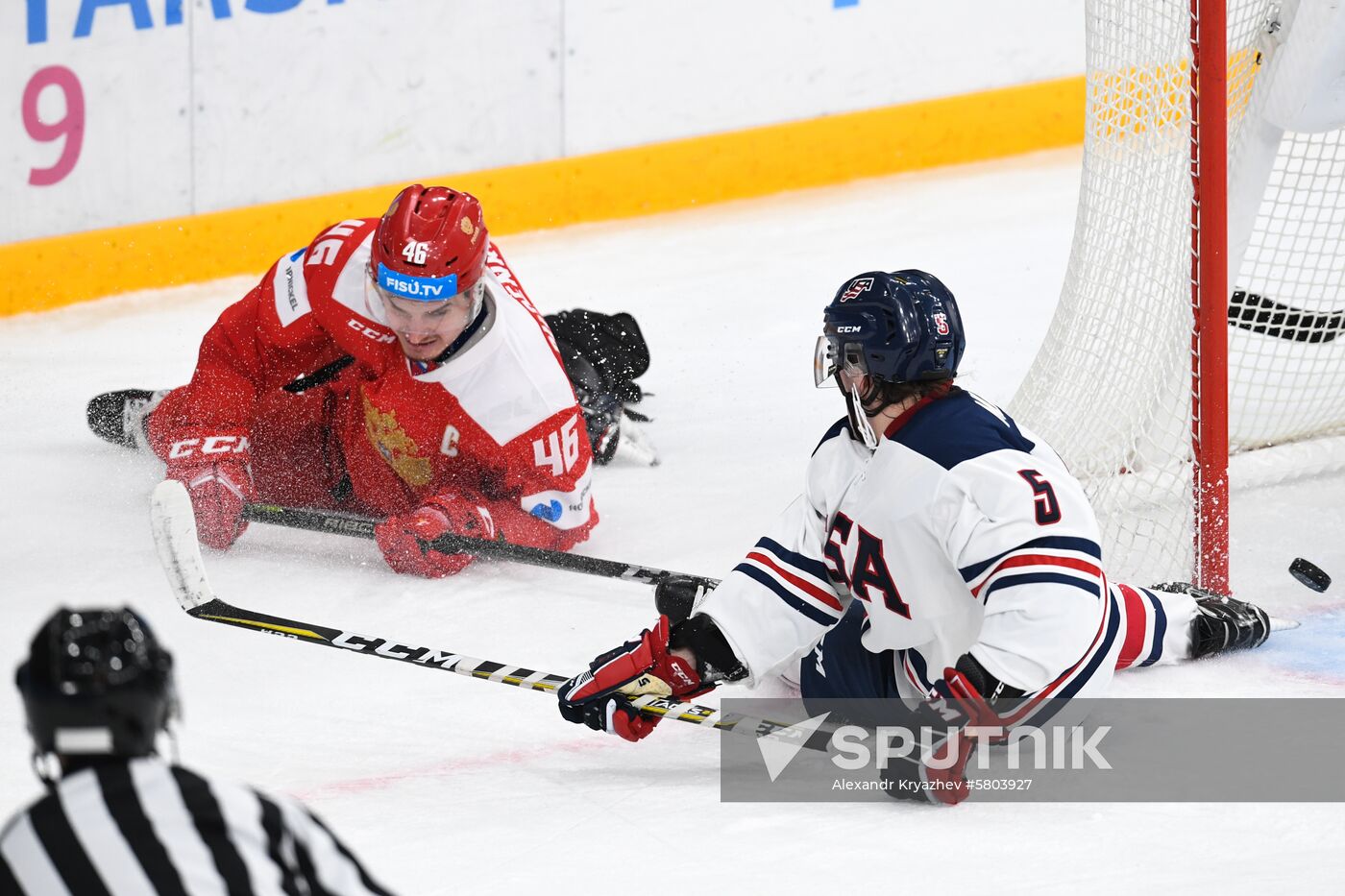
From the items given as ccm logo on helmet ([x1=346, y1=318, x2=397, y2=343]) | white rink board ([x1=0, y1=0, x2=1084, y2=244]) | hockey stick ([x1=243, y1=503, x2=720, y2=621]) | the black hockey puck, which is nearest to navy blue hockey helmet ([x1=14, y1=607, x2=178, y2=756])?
hockey stick ([x1=243, y1=503, x2=720, y2=621])

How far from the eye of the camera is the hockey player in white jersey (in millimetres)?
2480

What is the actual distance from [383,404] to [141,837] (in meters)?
2.29

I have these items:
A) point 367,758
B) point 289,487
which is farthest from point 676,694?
point 289,487

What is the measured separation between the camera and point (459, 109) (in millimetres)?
5707

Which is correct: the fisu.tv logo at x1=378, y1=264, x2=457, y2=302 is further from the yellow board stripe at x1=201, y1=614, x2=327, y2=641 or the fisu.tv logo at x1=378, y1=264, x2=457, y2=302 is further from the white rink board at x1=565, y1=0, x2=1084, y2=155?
the white rink board at x1=565, y1=0, x2=1084, y2=155

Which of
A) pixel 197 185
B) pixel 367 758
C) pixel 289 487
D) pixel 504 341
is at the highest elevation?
pixel 197 185

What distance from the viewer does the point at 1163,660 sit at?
3.14 metres

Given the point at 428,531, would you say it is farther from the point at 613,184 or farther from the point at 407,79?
the point at 613,184

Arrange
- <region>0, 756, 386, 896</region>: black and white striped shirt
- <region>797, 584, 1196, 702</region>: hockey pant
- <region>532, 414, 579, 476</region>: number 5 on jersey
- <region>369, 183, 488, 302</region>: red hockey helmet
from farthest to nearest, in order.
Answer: <region>532, 414, 579, 476</region>: number 5 on jersey → <region>369, 183, 488, 302</region>: red hockey helmet → <region>797, 584, 1196, 702</region>: hockey pant → <region>0, 756, 386, 896</region>: black and white striped shirt

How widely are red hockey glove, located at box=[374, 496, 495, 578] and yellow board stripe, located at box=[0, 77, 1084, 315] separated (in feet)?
6.56

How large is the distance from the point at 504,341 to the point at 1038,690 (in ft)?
4.40

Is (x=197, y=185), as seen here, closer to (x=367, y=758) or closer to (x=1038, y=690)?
(x=367, y=758)

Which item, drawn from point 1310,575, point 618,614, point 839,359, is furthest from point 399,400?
point 1310,575

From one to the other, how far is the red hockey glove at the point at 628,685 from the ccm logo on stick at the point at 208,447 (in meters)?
1.17
